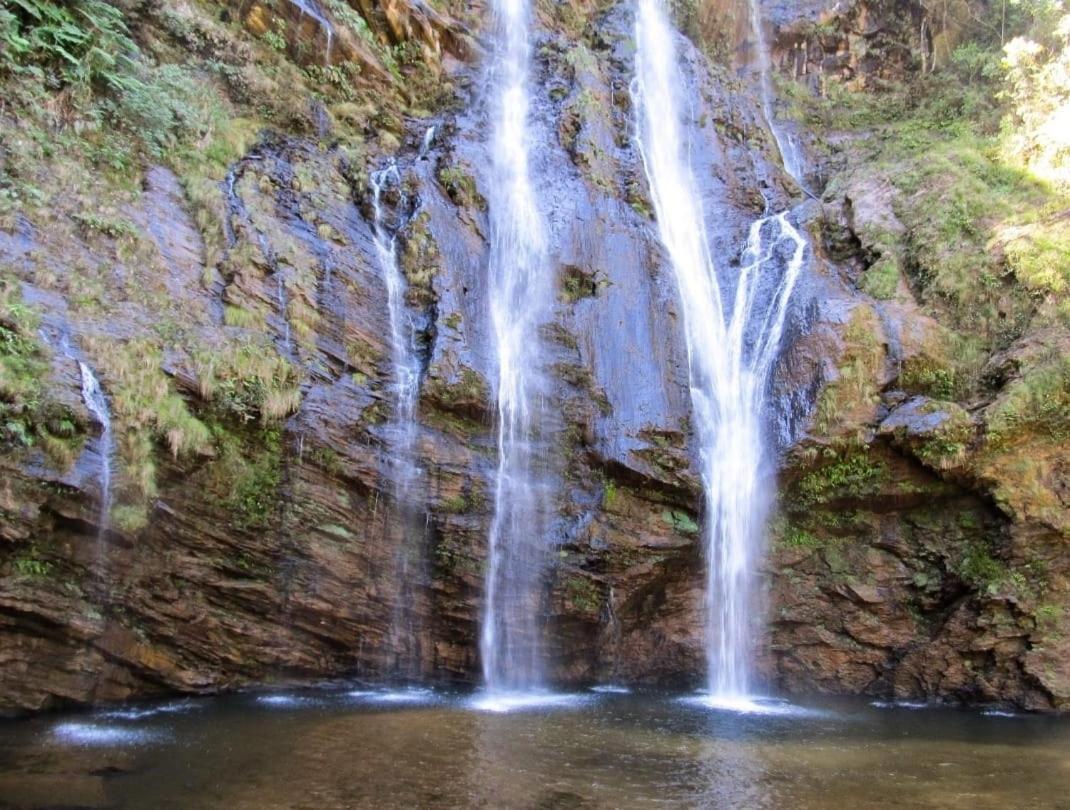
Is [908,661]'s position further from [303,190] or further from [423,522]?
[303,190]

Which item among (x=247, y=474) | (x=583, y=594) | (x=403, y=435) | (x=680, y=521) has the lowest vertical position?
(x=583, y=594)

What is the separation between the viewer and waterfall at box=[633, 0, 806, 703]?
12.2 meters

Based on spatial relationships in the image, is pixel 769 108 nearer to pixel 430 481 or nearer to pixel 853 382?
pixel 853 382

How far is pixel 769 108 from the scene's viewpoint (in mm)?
21859

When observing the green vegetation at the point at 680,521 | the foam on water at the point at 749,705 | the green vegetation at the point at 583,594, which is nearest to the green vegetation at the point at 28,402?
the green vegetation at the point at 583,594

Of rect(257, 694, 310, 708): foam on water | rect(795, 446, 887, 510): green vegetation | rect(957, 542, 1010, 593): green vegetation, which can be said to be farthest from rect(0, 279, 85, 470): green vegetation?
rect(957, 542, 1010, 593): green vegetation

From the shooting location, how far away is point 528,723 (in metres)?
9.08

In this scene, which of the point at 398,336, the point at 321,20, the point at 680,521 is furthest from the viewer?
the point at 321,20

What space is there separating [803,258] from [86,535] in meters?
12.9

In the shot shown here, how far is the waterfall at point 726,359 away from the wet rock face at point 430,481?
33 cm

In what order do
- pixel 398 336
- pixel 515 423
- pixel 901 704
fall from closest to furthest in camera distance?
pixel 901 704 → pixel 515 423 → pixel 398 336

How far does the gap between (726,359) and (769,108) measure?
11.8 m

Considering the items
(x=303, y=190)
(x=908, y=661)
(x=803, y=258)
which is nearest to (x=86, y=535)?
(x=303, y=190)

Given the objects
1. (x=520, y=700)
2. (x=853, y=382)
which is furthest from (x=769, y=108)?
(x=520, y=700)
